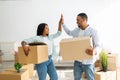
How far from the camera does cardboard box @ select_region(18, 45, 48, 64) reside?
287 centimetres

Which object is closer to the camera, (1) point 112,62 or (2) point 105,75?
(2) point 105,75

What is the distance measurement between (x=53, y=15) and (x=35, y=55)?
367 cm

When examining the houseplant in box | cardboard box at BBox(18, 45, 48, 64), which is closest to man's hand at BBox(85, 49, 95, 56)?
cardboard box at BBox(18, 45, 48, 64)

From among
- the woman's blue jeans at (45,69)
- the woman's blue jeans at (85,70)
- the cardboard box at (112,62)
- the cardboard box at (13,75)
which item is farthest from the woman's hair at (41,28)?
the cardboard box at (112,62)

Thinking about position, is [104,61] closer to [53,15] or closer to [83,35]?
[83,35]

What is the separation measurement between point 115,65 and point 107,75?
478 millimetres

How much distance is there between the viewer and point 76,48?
8.91 feet

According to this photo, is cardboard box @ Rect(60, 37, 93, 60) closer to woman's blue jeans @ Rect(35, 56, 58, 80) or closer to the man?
the man

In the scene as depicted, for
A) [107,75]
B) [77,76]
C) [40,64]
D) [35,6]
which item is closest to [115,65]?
[107,75]

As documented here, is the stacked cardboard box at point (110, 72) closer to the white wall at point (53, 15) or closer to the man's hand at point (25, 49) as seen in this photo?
the white wall at point (53, 15)

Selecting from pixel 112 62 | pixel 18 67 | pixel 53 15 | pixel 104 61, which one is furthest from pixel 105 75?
pixel 53 15

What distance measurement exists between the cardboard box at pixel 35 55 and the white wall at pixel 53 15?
3461 millimetres

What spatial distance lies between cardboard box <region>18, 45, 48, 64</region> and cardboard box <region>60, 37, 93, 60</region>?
Result: 0.30 m

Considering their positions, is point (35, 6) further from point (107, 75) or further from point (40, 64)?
point (40, 64)
